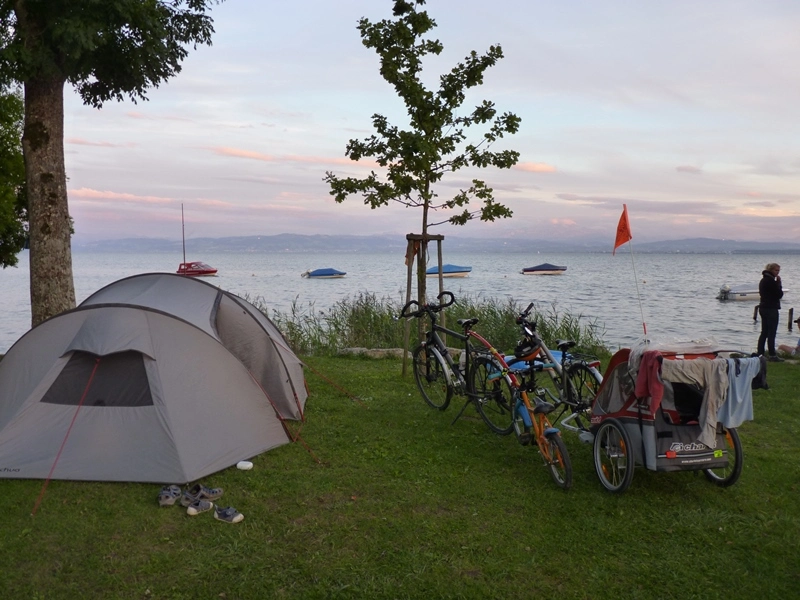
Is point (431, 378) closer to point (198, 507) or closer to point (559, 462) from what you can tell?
point (559, 462)

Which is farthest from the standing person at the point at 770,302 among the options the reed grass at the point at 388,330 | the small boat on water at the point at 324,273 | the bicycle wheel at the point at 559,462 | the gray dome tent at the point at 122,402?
the small boat on water at the point at 324,273

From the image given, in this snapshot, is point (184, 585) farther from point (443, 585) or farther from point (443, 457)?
point (443, 457)

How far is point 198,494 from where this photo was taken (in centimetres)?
551

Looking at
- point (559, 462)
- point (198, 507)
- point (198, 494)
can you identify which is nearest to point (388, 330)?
point (559, 462)

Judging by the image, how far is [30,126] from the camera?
9664 millimetres

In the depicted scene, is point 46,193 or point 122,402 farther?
point 46,193

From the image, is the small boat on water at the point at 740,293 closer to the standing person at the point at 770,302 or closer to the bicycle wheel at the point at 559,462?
the standing person at the point at 770,302

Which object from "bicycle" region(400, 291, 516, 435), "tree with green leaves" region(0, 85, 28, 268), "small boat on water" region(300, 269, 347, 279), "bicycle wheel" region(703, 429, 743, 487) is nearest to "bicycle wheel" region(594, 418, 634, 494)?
"bicycle wheel" region(703, 429, 743, 487)

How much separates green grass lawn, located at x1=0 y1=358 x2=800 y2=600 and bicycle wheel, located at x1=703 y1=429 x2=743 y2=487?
0.32 ft

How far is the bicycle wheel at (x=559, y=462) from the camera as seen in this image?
5.60 m

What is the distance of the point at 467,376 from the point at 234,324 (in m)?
2.86

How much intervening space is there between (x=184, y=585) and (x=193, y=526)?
850 millimetres

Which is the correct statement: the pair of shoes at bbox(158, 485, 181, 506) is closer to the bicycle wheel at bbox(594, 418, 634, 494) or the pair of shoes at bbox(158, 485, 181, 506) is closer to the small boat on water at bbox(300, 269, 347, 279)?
the bicycle wheel at bbox(594, 418, 634, 494)

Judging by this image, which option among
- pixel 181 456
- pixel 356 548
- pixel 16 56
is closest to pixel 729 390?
pixel 356 548
